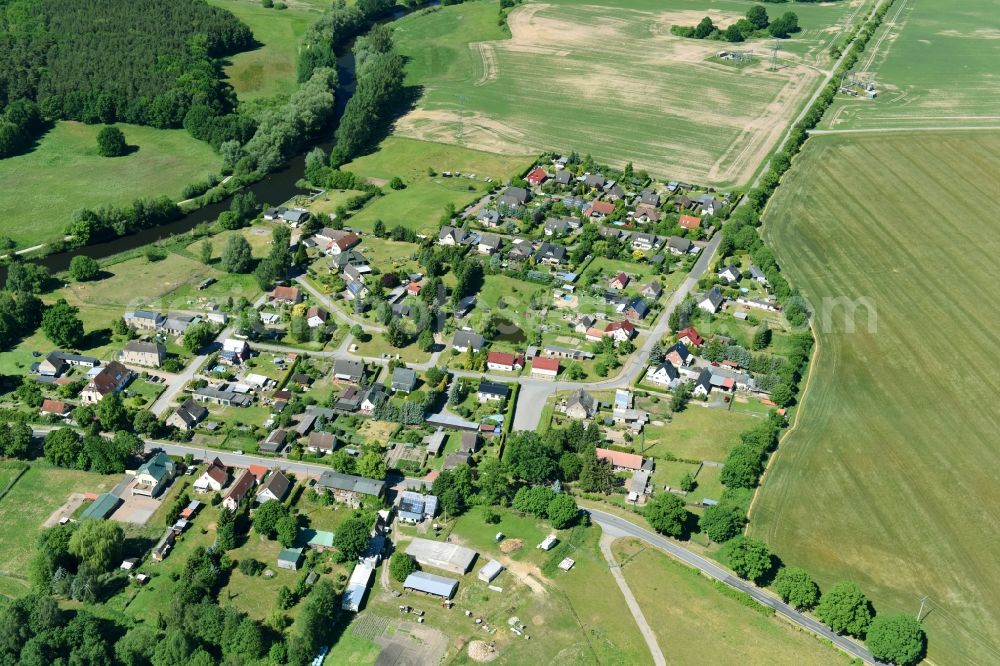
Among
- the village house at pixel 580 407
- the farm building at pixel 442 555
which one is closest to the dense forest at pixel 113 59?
the village house at pixel 580 407

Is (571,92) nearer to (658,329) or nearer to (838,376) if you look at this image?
(658,329)

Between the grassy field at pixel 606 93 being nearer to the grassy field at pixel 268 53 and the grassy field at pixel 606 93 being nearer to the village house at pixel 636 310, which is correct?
the grassy field at pixel 268 53

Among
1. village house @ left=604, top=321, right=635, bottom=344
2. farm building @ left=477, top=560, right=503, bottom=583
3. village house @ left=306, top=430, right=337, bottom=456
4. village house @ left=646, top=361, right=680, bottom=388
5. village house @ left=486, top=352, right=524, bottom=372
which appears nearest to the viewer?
farm building @ left=477, top=560, right=503, bottom=583

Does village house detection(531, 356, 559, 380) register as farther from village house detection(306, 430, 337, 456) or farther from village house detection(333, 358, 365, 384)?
village house detection(306, 430, 337, 456)

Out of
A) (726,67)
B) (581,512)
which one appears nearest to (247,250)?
(581,512)

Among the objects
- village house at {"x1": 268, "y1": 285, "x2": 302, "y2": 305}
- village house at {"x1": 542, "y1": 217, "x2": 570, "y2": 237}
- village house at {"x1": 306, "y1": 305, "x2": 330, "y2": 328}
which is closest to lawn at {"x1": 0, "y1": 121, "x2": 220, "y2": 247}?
village house at {"x1": 268, "y1": 285, "x2": 302, "y2": 305}
